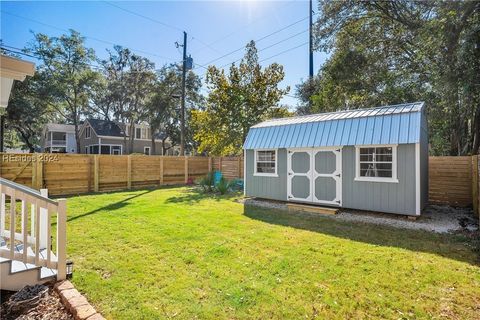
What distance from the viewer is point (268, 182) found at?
8.88 metres

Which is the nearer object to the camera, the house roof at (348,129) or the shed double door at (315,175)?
the house roof at (348,129)

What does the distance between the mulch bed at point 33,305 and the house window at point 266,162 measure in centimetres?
685

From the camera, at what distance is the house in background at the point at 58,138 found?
29.8 m

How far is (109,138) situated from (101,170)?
17338 millimetres

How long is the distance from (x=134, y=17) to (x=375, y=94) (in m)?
11.7

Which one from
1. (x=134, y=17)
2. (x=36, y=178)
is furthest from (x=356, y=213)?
(x=134, y=17)

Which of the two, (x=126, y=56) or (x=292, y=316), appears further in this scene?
(x=126, y=56)

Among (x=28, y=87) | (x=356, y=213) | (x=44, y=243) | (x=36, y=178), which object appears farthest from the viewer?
(x=28, y=87)

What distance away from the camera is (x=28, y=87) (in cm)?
1888

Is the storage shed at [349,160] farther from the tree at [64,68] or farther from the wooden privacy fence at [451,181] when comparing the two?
the tree at [64,68]

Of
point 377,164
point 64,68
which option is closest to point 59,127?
point 64,68

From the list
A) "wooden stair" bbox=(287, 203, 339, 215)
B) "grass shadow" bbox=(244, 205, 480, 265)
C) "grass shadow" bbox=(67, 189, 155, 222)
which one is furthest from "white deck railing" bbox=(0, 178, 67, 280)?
"wooden stair" bbox=(287, 203, 339, 215)

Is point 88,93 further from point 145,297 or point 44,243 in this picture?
point 145,297

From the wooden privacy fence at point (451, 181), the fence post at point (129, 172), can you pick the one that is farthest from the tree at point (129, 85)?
the wooden privacy fence at point (451, 181)
